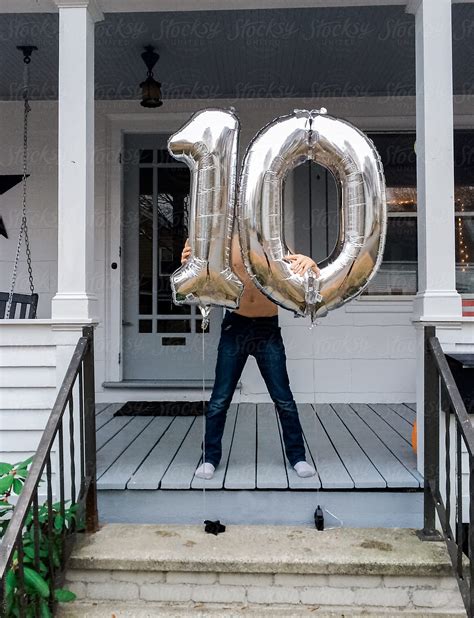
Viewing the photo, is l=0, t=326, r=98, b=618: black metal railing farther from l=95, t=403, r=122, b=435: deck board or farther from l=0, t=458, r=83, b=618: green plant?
l=95, t=403, r=122, b=435: deck board

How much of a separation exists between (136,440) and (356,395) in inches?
75.7

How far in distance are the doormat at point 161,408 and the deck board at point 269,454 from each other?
51 cm

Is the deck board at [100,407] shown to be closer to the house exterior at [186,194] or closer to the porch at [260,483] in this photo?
the house exterior at [186,194]

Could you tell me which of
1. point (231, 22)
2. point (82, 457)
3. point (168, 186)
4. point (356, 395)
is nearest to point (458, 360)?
point (82, 457)

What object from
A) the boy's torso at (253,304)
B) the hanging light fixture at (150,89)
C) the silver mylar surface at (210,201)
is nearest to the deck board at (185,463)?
the boy's torso at (253,304)

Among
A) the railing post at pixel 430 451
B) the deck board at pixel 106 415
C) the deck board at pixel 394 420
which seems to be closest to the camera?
the railing post at pixel 430 451

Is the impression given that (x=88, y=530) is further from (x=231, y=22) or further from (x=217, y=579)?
(x=231, y=22)

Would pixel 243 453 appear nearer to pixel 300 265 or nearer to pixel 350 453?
pixel 350 453

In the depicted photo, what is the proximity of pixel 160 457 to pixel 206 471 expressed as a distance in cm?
46

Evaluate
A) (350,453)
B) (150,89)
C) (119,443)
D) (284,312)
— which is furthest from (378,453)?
(150,89)

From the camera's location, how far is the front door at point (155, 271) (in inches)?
189

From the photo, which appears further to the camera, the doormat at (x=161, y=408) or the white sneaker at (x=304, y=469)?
the doormat at (x=161, y=408)

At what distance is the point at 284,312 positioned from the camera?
458 cm

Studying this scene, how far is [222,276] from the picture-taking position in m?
2.32
